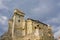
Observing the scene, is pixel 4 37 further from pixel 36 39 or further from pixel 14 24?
pixel 36 39

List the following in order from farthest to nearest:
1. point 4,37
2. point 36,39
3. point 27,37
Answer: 1. point 4,37
2. point 27,37
3. point 36,39

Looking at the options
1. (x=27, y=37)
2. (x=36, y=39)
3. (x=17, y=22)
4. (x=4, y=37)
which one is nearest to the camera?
(x=36, y=39)

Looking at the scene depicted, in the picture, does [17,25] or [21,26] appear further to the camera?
[21,26]

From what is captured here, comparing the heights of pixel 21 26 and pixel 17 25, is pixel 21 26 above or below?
below

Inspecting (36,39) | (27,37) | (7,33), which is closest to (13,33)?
(7,33)

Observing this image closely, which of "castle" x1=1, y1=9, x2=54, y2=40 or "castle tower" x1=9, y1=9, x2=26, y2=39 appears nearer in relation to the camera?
"castle" x1=1, y1=9, x2=54, y2=40

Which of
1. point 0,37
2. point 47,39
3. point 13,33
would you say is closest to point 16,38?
point 13,33

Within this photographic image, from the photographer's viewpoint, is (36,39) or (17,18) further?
(17,18)

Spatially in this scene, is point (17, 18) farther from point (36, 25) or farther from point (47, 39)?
point (47, 39)

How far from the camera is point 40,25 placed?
5094cm

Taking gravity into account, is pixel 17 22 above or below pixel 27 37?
above

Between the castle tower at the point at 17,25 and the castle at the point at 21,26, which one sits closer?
the castle at the point at 21,26

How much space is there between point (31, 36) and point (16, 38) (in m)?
5.84

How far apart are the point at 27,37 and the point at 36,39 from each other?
407 centimetres
